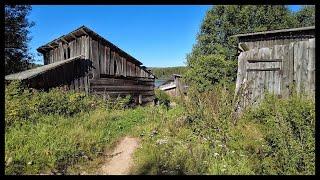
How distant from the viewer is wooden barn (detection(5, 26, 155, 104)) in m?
16.5

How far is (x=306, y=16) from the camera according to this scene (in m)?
36.4

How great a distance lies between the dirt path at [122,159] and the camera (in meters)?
6.96

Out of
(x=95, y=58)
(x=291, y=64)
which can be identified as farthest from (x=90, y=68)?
(x=291, y=64)

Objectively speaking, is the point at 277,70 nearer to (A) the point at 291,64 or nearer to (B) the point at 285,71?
(B) the point at 285,71

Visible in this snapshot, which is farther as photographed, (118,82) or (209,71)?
(209,71)

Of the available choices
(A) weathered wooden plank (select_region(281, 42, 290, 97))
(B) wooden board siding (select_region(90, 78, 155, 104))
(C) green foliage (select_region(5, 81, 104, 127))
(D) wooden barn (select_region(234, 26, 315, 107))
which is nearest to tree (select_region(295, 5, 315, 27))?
(B) wooden board siding (select_region(90, 78, 155, 104))

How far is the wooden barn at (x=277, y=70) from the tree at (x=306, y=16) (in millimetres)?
25727

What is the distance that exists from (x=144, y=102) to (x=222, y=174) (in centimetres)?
1751

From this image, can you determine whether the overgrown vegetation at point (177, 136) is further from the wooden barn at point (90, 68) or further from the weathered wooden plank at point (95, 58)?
the weathered wooden plank at point (95, 58)

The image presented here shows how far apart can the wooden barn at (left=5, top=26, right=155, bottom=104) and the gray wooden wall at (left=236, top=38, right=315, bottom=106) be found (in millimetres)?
8775

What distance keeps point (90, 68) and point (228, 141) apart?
489 inches

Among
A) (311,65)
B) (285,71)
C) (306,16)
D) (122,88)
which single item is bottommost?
(122,88)

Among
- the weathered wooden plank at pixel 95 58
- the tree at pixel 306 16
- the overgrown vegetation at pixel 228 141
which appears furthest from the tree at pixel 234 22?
the overgrown vegetation at pixel 228 141

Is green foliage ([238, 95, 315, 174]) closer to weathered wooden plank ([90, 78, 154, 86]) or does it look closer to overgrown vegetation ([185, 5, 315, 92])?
weathered wooden plank ([90, 78, 154, 86])
